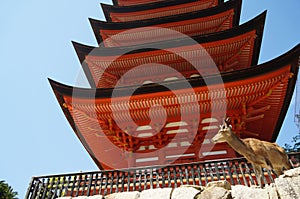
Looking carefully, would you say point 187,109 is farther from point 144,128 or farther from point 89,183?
point 89,183

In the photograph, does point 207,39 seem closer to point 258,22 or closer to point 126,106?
point 258,22

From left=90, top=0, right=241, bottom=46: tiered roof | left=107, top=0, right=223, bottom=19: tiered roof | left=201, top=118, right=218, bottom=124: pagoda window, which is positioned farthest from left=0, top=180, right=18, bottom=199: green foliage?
left=107, top=0, right=223, bottom=19: tiered roof

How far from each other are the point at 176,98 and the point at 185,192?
3.66 metres

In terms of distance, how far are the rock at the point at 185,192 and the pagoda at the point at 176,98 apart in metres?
3.49

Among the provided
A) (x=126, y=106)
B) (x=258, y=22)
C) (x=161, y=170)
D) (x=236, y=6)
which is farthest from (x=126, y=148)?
(x=236, y=6)

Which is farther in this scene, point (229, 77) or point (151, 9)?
point (151, 9)

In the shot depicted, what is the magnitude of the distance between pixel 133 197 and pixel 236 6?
9.70 m

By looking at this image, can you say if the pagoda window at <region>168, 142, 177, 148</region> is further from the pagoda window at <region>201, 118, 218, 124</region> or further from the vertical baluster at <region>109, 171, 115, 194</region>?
the vertical baluster at <region>109, 171, 115, 194</region>

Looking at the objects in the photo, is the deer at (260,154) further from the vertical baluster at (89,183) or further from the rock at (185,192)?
the vertical baluster at (89,183)

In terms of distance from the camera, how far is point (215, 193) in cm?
405

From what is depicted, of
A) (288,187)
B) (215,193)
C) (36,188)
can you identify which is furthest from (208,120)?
(36,188)

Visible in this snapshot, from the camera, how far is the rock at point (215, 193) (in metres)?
4.00

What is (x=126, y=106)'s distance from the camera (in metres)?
7.67

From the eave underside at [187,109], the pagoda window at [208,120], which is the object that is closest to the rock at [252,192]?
the eave underside at [187,109]
